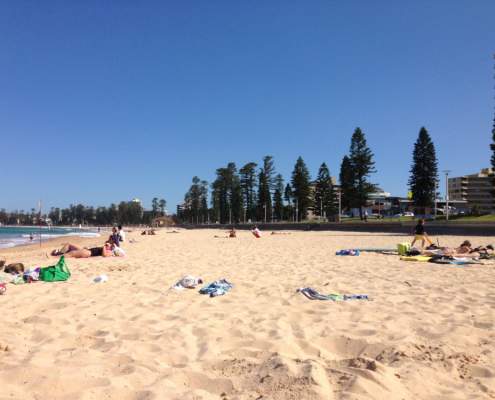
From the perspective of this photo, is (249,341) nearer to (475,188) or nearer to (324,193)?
(324,193)

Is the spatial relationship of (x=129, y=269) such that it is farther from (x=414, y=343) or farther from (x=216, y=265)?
(x=414, y=343)

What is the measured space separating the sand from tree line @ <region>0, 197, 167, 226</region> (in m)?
153

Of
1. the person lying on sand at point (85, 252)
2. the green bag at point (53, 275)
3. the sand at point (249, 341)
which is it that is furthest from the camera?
the person lying on sand at point (85, 252)

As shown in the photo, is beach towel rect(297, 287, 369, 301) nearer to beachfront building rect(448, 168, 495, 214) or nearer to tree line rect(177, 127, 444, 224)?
tree line rect(177, 127, 444, 224)

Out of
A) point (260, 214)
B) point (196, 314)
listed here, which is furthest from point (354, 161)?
point (196, 314)

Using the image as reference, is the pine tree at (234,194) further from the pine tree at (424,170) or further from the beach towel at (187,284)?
the beach towel at (187,284)

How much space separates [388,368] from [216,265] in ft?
23.5

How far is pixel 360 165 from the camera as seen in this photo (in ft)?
176

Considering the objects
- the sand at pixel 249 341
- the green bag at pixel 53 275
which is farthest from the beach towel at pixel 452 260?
the green bag at pixel 53 275

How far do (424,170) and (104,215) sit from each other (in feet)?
482

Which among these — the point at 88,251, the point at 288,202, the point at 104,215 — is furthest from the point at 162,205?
the point at 88,251

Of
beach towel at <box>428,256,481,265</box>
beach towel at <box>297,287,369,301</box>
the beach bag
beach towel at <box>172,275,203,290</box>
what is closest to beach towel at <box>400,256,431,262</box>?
beach towel at <box>428,256,481,265</box>

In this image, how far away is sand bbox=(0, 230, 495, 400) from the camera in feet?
8.71

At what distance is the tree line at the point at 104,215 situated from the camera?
16025cm
